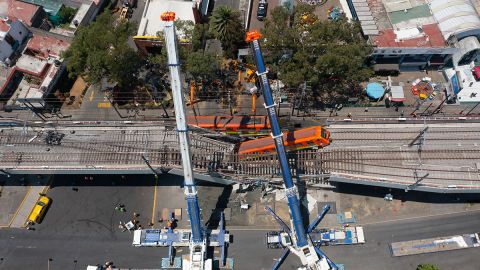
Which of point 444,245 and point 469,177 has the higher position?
point 469,177

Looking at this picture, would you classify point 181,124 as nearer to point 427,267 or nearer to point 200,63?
point 200,63

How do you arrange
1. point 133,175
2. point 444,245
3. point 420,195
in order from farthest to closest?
point 133,175 < point 420,195 < point 444,245

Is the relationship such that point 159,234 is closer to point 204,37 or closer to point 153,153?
point 153,153

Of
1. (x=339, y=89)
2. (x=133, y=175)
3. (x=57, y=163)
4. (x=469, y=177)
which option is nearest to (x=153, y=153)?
(x=133, y=175)

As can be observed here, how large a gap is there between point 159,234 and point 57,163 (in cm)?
2447

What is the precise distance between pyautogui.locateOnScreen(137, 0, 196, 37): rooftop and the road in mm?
44684

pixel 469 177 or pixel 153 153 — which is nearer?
pixel 469 177

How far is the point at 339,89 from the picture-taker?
80.9 meters

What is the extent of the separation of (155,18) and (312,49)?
127ft

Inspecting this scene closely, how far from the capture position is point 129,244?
6681 cm

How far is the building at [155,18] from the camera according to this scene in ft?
268

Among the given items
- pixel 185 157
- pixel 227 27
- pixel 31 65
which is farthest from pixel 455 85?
pixel 31 65

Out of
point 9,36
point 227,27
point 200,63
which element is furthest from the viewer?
point 9,36

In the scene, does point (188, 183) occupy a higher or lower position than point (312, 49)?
lower
